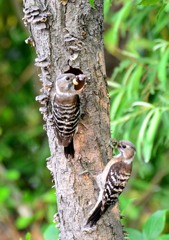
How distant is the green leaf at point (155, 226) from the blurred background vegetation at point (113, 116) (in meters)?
0.46

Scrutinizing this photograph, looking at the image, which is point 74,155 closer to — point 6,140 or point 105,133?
point 105,133

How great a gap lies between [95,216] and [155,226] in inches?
21.5

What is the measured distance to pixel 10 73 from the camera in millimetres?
5730

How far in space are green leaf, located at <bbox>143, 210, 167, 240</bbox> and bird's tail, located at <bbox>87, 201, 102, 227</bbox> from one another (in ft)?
1.68

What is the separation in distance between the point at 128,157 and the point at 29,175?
134 inches

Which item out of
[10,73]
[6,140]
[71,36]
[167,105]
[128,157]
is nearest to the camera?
[71,36]

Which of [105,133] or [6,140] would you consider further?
[6,140]

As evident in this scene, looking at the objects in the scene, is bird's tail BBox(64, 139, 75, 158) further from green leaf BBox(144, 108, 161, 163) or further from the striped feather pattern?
green leaf BBox(144, 108, 161, 163)

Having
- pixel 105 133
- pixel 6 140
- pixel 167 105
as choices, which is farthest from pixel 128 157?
pixel 6 140

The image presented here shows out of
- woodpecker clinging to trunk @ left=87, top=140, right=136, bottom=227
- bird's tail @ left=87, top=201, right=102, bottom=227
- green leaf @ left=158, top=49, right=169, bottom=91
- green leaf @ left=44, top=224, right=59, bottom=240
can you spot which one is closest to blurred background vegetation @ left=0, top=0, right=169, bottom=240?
green leaf @ left=158, top=49, right=169, bottom=91

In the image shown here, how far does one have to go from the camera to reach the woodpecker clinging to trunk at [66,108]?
196 cm

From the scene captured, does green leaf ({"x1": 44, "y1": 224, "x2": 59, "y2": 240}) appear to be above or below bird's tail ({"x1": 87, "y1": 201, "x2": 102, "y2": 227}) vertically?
below

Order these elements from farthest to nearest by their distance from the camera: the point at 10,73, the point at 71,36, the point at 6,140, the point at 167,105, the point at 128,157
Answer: the point at 10,73 < the point at 6,140 < the point at 167,105 < the point at 128,157 < the point at 71,36

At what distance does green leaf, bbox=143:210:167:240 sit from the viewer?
8.18 ft
